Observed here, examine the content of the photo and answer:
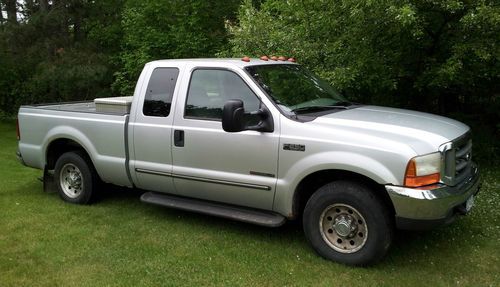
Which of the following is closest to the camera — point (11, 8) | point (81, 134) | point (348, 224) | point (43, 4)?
point (348, 224)

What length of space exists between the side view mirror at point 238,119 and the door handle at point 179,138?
863mm

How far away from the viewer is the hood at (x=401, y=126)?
4402 millimetres

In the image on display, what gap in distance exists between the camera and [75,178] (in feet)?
22.6

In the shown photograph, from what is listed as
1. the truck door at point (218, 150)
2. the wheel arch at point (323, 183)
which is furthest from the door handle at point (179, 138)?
the wheel arch at point (323, 183)

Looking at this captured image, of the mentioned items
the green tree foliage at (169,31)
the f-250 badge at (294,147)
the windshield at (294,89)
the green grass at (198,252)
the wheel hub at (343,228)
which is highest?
the green tree foliage at (169,31)

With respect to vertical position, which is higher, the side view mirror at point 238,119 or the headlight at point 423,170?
the side view mirror at point 238,119

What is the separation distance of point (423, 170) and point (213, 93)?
2.34 m

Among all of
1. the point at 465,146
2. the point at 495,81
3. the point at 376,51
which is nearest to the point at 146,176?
the point at 465,146

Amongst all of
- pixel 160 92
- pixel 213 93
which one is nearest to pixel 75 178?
pixel 160 92

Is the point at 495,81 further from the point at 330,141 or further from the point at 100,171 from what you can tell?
the point at 100,171

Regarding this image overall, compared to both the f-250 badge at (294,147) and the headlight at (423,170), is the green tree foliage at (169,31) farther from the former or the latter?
the headlight at (423,170)

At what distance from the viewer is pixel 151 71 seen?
600cm

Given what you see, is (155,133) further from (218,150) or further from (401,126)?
(401,126)

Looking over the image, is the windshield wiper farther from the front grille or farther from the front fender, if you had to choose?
the front grille
